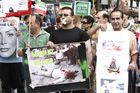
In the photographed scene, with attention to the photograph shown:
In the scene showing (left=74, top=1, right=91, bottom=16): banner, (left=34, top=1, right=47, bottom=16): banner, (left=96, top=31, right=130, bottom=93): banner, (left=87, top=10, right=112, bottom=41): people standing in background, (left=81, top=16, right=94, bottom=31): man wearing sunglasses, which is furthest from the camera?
(left=74, top=1, right=91, bottom=16): banner

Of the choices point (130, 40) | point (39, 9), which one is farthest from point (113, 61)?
point (39, 9)

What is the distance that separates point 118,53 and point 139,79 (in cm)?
110

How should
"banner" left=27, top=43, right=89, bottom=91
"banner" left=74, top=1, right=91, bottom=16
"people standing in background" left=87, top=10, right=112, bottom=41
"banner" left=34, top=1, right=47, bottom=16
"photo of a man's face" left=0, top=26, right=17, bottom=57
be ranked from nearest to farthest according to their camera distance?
1. "banner" left=27, top=43, right=89, bottom=91
2. "people standing in background" left=87, top=10, right=112, bottom=41
3. "photo of a man's face" left=0, top=26, right=17, bottom=57
4. "banner" left=34, top=1, right=47, bottom=16
5. "banner" left=74, top=1, right=91, bottom=16

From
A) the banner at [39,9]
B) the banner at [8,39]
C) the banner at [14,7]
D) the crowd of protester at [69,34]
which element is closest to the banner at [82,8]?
the banner at [39,9]

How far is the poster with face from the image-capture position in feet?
28.7

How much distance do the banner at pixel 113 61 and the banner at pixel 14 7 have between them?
1546 mm

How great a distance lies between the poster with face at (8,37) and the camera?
8758mm

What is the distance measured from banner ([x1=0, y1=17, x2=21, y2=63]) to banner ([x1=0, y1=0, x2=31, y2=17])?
1.02 ft

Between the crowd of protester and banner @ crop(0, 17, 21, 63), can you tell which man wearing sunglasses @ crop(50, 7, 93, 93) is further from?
banner @ crop(0, 17, 21, 63)

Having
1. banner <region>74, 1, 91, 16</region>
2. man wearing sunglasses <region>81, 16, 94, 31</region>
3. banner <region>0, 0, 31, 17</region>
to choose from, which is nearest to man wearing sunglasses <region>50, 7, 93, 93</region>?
banner <region>0, 0, 31, 17</region>

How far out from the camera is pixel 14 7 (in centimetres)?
854

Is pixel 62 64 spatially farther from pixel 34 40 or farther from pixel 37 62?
pixel 34 40

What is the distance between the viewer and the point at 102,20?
9.30 meters

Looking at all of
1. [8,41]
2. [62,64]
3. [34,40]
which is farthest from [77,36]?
[8,41]
